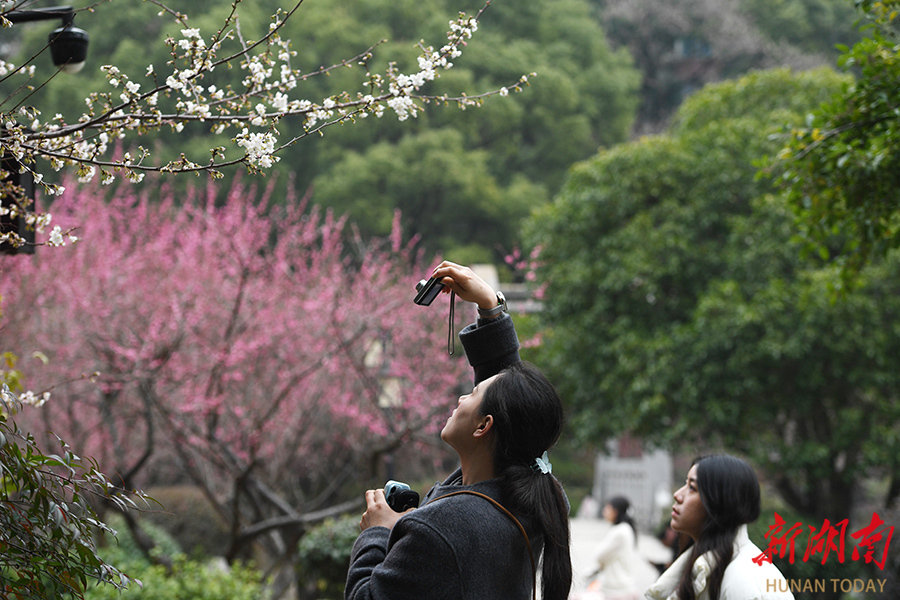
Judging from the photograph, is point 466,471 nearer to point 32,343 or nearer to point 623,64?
point 32,343

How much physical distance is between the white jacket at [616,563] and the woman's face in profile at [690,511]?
111 inches

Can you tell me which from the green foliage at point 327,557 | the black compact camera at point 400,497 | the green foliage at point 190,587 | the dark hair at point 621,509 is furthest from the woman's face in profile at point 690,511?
the green foliage at point 327,557

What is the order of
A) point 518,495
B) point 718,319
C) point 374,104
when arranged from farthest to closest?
point 718,319 → point 374,104 → point 518,495

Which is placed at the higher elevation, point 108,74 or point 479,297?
point 108,74

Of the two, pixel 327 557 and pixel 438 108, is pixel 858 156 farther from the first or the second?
pixel 438 108

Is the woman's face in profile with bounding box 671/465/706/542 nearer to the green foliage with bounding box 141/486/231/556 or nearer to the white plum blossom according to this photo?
the white plum blossom

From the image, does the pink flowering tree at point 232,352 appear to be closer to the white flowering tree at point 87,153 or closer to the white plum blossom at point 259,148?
the white flowering tree at point 87,153

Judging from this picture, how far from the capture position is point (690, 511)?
232 cm

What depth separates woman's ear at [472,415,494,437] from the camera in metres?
1.58

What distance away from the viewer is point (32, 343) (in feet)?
24.2

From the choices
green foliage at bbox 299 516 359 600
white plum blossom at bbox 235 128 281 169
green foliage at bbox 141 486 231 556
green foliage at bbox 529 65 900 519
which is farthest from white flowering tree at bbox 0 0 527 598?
green foliage at bbox 141 486 231 556

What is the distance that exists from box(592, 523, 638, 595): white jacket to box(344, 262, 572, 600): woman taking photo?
144 inches

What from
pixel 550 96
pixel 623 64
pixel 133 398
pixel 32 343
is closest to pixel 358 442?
pixel 133 398

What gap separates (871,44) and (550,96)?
1443cm
